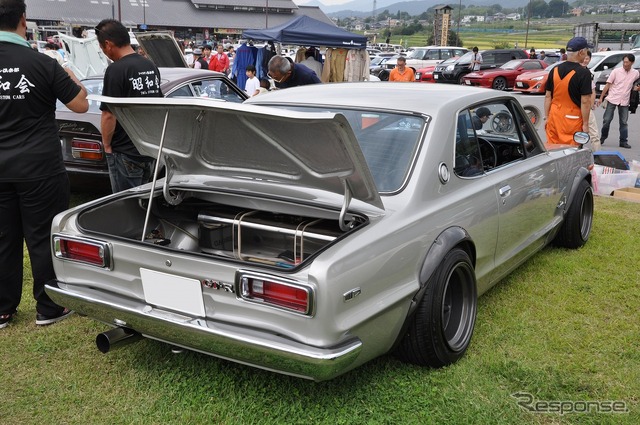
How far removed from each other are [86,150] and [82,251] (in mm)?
3133

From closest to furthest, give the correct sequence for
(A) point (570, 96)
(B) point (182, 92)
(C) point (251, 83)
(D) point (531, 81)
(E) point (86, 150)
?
1. (E) point (86, 150)
2. (A) point (570, 96)
3. (B) point (182, 92)
4. (C) point (251, 83)
5. (D) point (531, 81)

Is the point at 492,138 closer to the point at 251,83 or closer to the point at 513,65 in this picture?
the point at 251,83

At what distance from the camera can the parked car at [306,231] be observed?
2533 millimetres

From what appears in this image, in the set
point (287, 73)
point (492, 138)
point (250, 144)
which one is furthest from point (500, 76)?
point (250, 144)

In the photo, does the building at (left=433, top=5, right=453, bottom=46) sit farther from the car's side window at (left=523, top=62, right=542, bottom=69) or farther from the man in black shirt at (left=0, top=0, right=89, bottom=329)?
the man in black shirt at (left=0, top=0, right=89, bottom=329)

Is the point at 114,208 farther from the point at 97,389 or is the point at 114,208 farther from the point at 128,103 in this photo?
the point at 97,389

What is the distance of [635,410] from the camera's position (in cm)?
288

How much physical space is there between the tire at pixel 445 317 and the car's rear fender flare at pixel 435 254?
38mm

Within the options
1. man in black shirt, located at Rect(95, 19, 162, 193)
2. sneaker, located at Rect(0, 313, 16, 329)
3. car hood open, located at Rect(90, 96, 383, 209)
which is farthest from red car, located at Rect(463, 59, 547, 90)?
sneaker, located at Rect(0, 313, 16, 329)

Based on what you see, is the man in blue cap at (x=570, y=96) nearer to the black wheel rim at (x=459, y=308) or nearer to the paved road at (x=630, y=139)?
the paved road at (x=630, y=139)

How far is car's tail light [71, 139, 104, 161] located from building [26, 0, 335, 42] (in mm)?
59043

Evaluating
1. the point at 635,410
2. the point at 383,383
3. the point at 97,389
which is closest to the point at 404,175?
the point at 383,383

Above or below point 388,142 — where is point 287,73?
above

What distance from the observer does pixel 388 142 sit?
337 cm
